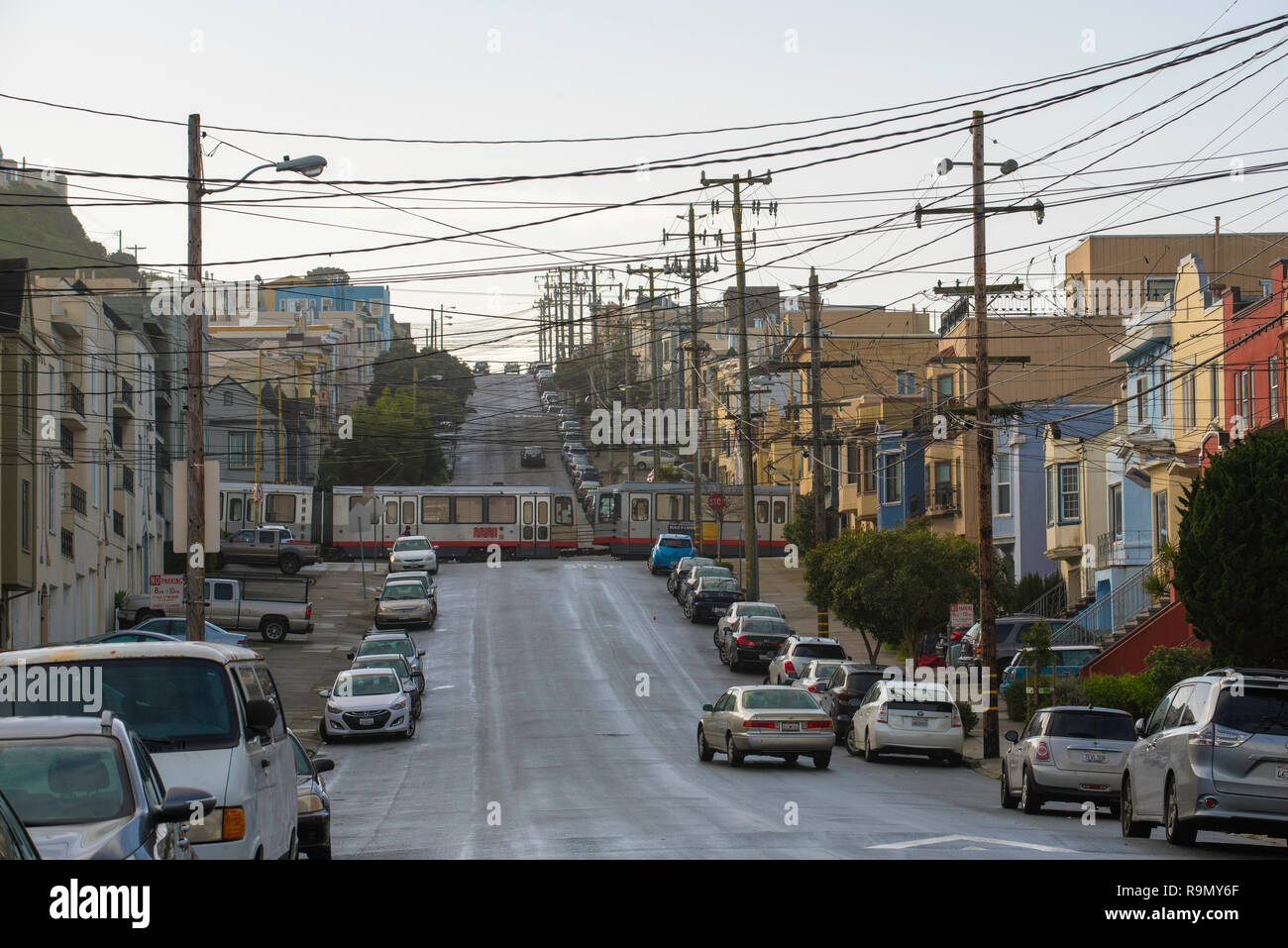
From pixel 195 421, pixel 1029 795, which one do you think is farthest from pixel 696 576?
pixel 1029 795

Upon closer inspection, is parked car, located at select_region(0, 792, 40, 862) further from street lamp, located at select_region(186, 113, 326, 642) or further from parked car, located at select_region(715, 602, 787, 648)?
parked car, located at select_region(715, 602, 787, 648)

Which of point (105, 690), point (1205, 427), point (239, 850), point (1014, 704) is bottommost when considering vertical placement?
point (1014, 704)

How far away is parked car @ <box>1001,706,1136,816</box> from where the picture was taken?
65.7 feet

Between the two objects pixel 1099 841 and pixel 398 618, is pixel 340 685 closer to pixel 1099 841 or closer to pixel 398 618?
pixel 398 618

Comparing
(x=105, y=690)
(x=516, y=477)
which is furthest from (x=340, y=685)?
(x=516, y=477)

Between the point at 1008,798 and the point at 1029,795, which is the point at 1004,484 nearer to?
the point at 1008,798

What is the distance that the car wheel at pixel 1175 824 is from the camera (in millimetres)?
15047

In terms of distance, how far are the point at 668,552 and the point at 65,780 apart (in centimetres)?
5412

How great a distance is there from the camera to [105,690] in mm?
10789

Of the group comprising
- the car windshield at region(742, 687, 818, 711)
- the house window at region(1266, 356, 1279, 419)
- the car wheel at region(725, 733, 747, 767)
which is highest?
the house window at region(1266, 356, 1279, 419)

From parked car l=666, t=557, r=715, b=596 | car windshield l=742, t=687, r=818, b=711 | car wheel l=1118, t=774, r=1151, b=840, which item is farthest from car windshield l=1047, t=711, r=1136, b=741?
parked car l=666, t=557, r=715, b=596

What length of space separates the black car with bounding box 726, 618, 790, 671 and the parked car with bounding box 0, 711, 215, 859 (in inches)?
1285

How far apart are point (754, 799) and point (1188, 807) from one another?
702 cm

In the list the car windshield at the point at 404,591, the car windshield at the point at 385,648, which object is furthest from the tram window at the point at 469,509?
the car windshield at the point at 385,648
